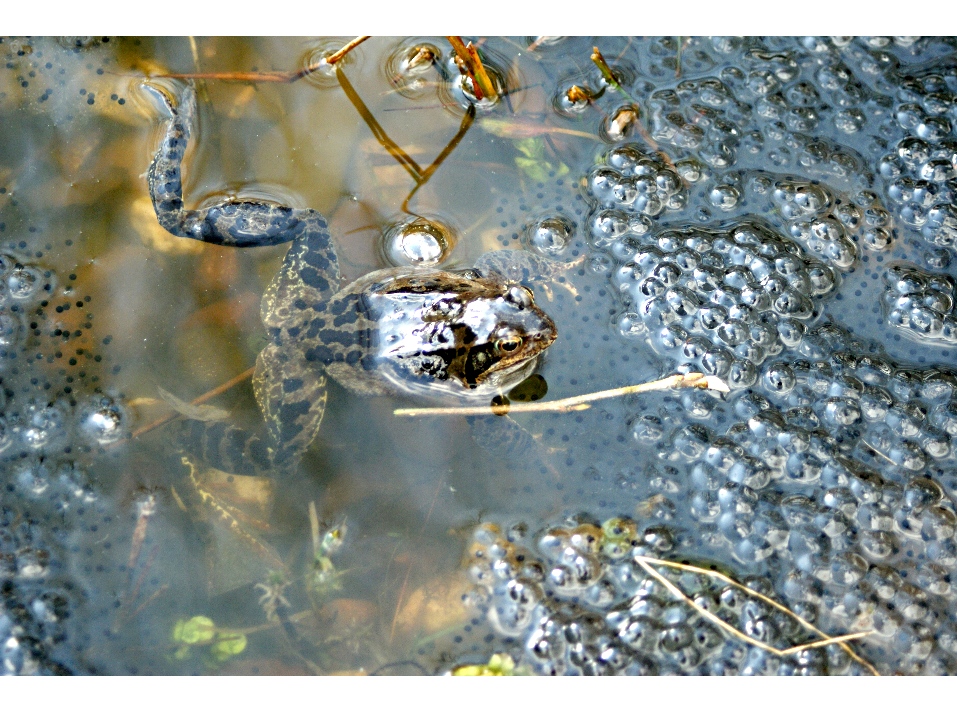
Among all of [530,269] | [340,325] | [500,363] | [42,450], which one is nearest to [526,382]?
[500,363]

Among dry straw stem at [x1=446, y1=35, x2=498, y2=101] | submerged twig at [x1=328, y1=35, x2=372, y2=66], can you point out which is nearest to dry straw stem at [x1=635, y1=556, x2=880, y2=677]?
dry straw stem at [x1=446, y1=35, x2=498, y2=101]

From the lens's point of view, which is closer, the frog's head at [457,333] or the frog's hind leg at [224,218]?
the frog's head at [457,333]

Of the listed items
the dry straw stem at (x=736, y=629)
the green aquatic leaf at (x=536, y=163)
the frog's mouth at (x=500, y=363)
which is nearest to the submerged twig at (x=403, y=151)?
the green aquatic leaf at (x=536, y=163)

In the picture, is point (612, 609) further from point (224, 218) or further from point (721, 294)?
point (224, 218)

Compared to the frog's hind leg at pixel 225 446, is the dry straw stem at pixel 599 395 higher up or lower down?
higher up

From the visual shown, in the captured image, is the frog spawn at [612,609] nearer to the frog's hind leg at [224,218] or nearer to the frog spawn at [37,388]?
the frog's hind leg at [224,218]

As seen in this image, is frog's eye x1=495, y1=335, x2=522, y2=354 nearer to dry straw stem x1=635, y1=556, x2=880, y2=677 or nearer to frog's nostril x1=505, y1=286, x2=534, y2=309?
frog's nostril x1=505, y1=286, x2=534, y2=309
